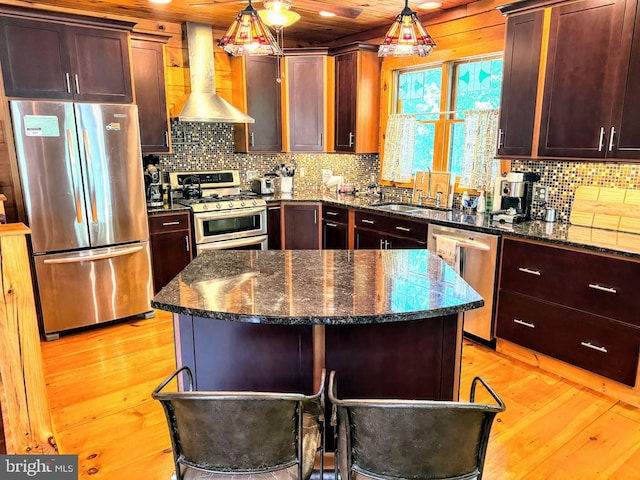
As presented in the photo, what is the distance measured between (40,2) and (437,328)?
4.17 m

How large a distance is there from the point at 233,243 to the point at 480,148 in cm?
244

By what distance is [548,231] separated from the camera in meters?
3.16

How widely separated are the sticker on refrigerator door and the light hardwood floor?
157 centimetres

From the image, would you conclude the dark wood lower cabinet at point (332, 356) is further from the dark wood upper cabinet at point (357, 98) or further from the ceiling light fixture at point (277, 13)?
the dark wood upper cabinet at point (357, 98)

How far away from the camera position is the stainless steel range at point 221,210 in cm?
439

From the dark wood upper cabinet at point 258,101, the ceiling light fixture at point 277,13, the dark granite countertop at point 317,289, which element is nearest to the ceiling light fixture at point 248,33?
the ceiling light fixture at point 277,13

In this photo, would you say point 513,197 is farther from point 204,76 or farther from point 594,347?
point 204,76

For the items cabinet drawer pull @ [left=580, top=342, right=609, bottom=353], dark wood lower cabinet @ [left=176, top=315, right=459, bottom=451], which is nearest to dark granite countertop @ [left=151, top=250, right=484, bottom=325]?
dark wood lower cabinet @ [left=176, top=315, right=459, bottom=451]

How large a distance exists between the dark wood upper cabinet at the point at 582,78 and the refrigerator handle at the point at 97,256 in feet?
10.7

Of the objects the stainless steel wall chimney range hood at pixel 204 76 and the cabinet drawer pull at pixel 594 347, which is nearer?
the cabinet drawer pull at pixel 594 347

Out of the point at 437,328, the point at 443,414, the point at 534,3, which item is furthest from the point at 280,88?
the point at 443,414

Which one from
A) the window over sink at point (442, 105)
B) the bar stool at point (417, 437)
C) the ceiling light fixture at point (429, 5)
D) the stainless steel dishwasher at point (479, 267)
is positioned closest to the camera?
the bar stool at point (417, 437)

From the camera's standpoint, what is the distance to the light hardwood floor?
86.7 inches

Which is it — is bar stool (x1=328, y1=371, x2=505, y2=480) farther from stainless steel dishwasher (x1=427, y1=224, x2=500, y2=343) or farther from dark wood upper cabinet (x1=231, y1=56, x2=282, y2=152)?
dark wood upper cabinet (x1=231, y1=56, x2=282, y2=152)
